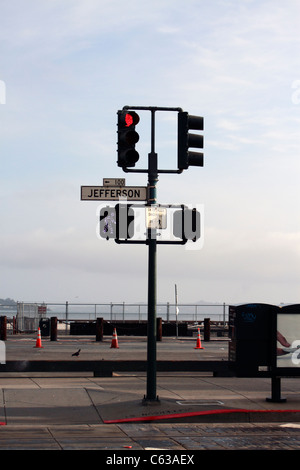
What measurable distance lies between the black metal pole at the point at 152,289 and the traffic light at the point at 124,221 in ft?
1.22

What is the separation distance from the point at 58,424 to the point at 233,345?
3955 mm

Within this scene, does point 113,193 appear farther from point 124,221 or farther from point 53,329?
point 53,329

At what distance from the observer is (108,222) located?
45.8 ft

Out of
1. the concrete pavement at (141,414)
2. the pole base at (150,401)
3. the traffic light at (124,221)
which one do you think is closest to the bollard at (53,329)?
the concrete pavement at (141,414)

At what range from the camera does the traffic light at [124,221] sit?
13.9 m

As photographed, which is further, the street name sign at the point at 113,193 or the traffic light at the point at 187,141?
the street name sign at the point at 113,193

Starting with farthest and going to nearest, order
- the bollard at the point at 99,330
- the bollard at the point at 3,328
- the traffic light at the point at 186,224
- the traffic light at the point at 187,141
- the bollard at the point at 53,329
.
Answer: the bollard at the point at 99,330, the bollard at the point at 3,328, the bollard at the point at 53,329, the traffic light at the point at 186,224, the traffic light at the point at 187,141

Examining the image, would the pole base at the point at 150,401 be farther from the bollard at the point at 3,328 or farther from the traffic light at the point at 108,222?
the bollard at the point at 3,328

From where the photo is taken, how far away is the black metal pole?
13742 mm

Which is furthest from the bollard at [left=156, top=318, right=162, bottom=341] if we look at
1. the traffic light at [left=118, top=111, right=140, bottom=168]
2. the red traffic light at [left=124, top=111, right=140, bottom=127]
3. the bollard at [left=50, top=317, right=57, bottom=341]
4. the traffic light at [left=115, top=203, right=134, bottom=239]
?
the red traffic light at [left=124, top=111, right=140, bottom=127]

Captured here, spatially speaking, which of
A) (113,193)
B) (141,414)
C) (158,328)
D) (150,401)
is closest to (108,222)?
(113,193)

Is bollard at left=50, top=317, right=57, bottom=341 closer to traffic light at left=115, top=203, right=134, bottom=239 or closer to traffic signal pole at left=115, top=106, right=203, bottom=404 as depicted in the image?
traffic signal pole at left=115, top=106, right=203, bottom=404

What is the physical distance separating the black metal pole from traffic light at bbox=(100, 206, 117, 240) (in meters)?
0.69
